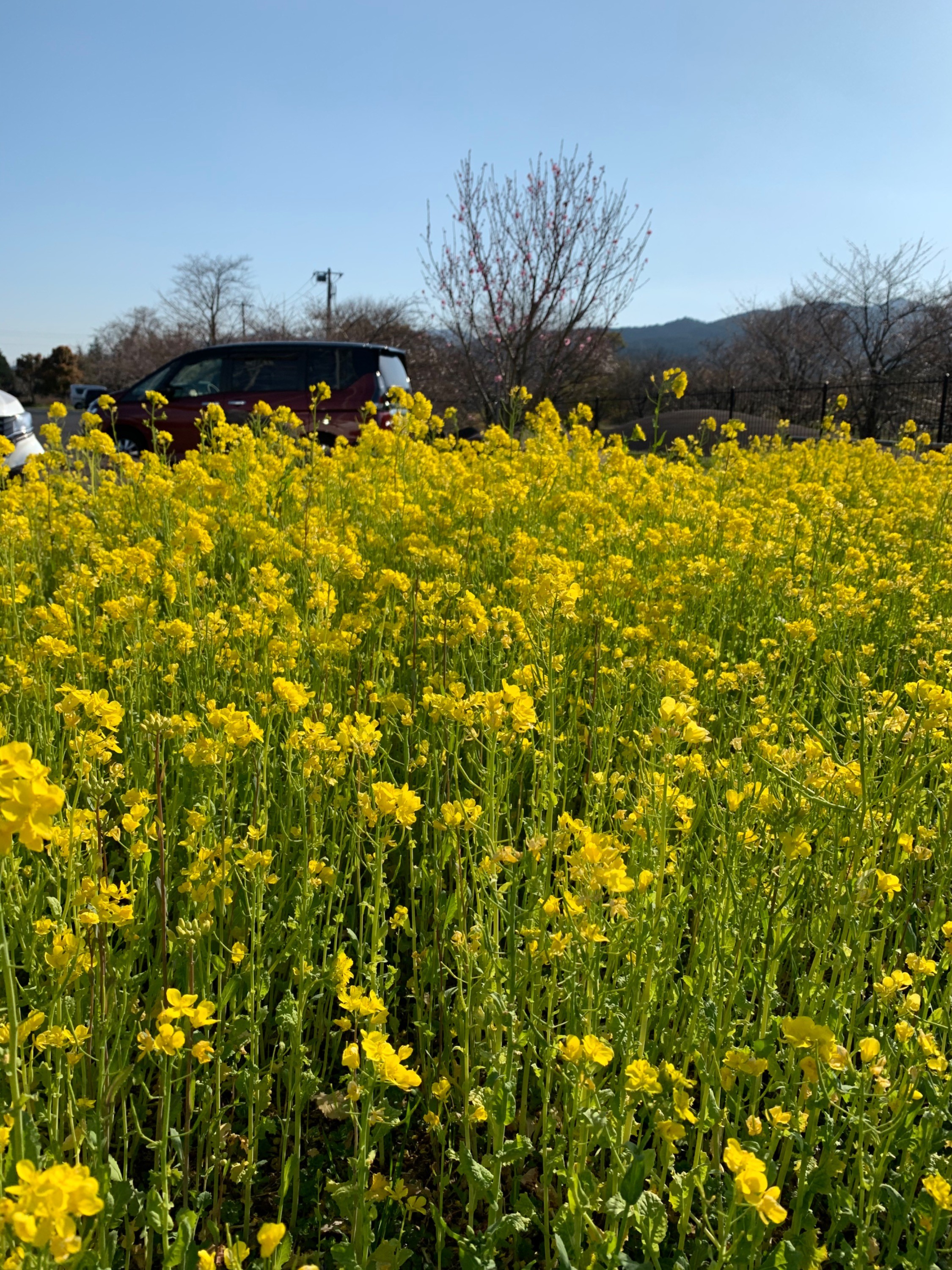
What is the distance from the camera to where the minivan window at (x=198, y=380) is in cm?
1133

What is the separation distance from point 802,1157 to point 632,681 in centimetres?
202

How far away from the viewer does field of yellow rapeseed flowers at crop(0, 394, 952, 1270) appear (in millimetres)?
1423

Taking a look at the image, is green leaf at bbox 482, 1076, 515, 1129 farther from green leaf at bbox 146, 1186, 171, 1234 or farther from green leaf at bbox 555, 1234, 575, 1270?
green leaf at bbox 146, 1186, 171, 1234

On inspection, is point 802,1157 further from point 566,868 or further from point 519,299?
point 519,299

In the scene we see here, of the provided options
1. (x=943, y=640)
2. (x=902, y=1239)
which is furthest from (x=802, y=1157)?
(x=943, y=640)

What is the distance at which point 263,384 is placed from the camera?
1156 centimetres

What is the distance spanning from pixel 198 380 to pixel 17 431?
11.3ft

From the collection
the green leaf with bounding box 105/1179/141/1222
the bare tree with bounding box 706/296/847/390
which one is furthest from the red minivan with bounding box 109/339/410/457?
the bare tree with bounding box 706/296/847/390

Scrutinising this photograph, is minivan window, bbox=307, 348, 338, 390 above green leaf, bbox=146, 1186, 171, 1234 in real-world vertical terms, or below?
above

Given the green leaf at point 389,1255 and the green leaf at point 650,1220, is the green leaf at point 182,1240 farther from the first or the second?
the green leaf at point 650,1220

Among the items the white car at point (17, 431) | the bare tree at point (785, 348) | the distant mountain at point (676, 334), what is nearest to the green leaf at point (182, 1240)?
the white car at point (17, 431)

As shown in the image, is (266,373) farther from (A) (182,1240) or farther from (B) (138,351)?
(B) (138,351)

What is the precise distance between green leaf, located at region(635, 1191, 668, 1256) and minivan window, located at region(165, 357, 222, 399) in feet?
37.2

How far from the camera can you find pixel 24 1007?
6.55 feet
